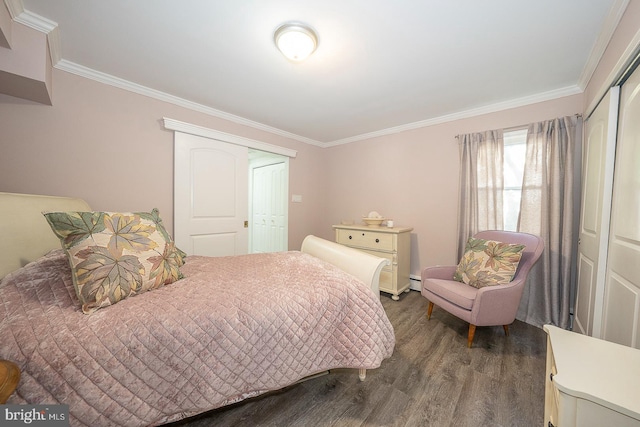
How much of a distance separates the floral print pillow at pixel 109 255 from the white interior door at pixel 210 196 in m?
1.49

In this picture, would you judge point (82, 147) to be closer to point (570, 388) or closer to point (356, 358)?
point (356, 358)

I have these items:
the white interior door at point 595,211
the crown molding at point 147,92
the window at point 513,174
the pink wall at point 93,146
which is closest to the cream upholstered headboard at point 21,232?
the pink wall at point 93,146

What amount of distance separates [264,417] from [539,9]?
283 cm

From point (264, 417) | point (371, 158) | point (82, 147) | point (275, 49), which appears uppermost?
point (275, 49)

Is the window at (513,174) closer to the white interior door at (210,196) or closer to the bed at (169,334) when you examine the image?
the bed at (169,334)

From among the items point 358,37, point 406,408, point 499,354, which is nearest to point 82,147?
point 358,37

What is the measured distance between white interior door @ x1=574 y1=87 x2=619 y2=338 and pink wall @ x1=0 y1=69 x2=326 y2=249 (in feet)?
11.7

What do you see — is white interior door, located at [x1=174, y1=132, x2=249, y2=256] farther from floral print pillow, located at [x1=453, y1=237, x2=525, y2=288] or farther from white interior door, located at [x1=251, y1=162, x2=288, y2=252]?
floral print pillow, located at [x1=453, y1=237, x2=525, y2=288]

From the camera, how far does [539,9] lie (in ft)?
4.42

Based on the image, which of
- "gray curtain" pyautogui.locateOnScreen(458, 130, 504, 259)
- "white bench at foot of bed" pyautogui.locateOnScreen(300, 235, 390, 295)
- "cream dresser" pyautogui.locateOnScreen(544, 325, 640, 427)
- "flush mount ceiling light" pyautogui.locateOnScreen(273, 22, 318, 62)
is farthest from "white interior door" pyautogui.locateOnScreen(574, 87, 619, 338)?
"flush mount ceiling light" pyautogui.locateOnScreen(273, 22, 318, 62)

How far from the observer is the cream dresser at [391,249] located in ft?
9.35

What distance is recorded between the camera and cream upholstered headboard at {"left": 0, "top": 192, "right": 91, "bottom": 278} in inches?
46.3

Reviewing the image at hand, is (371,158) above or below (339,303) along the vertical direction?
above

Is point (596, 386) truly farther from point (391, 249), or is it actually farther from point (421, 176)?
point (421, 176)
